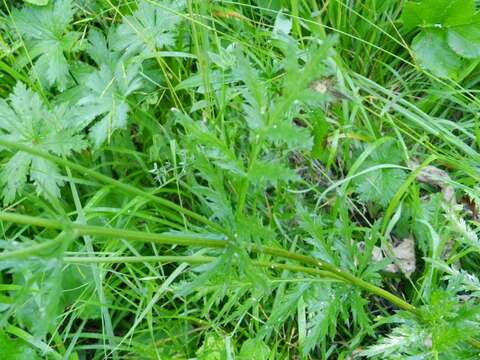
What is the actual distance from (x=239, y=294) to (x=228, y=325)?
0.30 meters

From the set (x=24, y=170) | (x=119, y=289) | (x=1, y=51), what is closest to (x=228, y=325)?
(x=119, y=289)

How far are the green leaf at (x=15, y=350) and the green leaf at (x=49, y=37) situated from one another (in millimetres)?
690

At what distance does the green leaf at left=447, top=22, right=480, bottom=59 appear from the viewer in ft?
5.90

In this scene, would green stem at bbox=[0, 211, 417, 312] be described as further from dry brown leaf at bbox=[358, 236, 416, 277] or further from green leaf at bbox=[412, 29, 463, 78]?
green leaf at bbox=[412, 29, 463, 78]

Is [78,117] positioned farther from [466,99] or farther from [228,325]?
[466,99]

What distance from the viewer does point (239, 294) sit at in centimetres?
140

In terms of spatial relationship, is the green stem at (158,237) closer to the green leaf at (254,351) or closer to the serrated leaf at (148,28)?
the green leaf at (254,351)

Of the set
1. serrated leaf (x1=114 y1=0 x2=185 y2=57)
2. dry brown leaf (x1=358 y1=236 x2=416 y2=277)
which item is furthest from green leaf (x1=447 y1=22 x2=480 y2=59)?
serrated leaf (x1=114 y1=0 x2=185 y2=57)

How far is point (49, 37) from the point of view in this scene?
1.90 meters

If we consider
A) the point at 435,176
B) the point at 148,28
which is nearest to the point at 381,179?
the point at 435,176

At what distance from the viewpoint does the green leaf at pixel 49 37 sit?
1834 mm

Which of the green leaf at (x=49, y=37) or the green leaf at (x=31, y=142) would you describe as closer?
the green leaf at (x=31, y=142)

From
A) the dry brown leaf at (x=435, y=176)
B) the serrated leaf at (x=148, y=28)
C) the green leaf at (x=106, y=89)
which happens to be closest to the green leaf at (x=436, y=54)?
the dry brown leaf at (x=435, y=176)

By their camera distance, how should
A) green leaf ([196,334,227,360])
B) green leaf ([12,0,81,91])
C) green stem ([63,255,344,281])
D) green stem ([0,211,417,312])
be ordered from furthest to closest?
green leaf ([12,0,81,91]), green leaf ([196,334,227,360]), green stem ([63,255,344,281]), green stem ([0,211,417,312])
